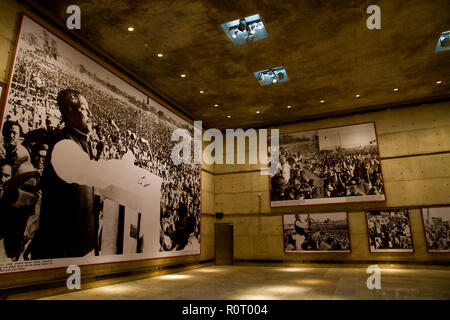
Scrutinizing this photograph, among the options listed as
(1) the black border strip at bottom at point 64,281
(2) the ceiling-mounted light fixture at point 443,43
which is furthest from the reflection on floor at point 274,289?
(2) the ceiling-mounted light fixture at point 443,43

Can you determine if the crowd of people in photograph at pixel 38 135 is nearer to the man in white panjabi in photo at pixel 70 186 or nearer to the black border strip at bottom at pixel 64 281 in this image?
the man in white panjabi in photo at pixel 70 186

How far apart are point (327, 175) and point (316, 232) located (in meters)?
2.72

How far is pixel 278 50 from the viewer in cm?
953

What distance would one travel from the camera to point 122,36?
8.73 m

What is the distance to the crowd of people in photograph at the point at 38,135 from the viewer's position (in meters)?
6.46

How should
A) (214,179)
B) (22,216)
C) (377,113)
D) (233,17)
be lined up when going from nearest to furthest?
(22,216) < (233,17) < (377,113) < (214,179)

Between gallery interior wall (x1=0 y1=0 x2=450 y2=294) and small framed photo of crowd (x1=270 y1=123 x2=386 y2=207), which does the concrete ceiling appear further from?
small framed photo of crowd (x1=270 y1=123 x2=386 y2=207)

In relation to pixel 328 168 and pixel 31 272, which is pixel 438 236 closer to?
→ pixel 328 168

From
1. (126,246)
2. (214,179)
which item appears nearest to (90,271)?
(126,246)

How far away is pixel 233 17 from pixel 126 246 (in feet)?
24.9

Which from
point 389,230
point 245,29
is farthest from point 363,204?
point 245,29

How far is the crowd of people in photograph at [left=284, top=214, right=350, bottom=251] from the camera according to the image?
1352 cm
